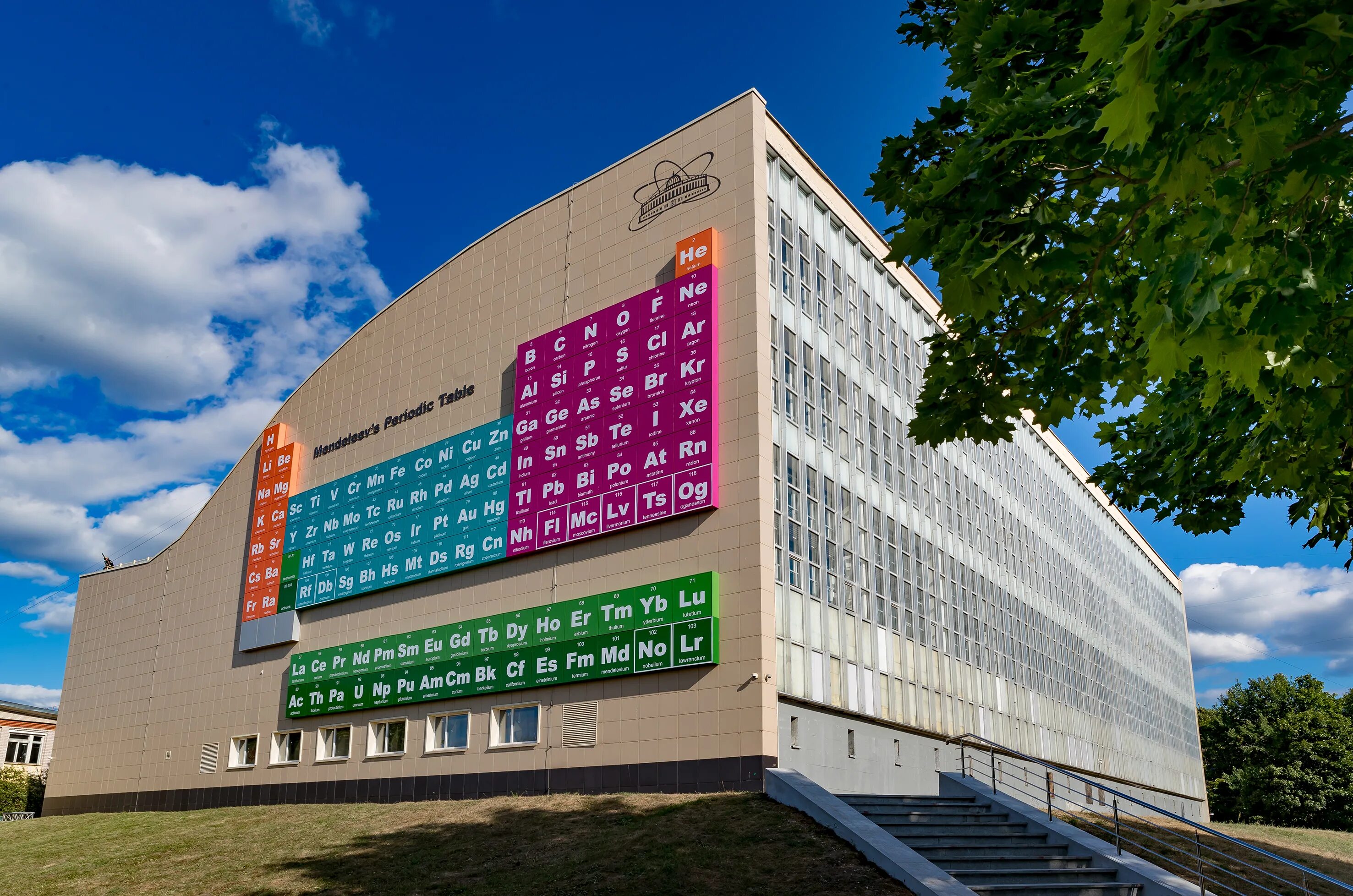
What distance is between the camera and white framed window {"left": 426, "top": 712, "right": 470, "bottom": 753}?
26.6 metres

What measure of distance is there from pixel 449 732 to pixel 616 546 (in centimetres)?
747

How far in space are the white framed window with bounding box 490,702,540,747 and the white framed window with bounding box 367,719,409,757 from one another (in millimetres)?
3767

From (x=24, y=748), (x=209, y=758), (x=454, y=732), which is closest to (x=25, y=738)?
(x=24, y=748)

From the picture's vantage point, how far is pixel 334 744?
30.3 m

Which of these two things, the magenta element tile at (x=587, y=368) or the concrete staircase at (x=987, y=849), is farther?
the magenta element tile at (x=587, y=368)

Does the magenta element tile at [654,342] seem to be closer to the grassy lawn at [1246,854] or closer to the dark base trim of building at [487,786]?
the dark base trim of building at [487,786]

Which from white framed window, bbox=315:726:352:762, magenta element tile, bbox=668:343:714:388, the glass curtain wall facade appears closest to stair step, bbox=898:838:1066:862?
the glass curtain wall facade

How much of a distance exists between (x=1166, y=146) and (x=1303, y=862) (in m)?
20.3

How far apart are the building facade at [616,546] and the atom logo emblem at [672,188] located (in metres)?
0.08

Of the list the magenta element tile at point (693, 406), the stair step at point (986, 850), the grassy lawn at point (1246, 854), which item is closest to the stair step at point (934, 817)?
the stair step at point (986, 850)

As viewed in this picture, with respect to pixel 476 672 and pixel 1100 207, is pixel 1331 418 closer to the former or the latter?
pixel 1100 207

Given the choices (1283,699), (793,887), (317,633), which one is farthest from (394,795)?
(1283,699)

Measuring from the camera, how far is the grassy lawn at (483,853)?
14570 mm

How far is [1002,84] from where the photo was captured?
884cm
